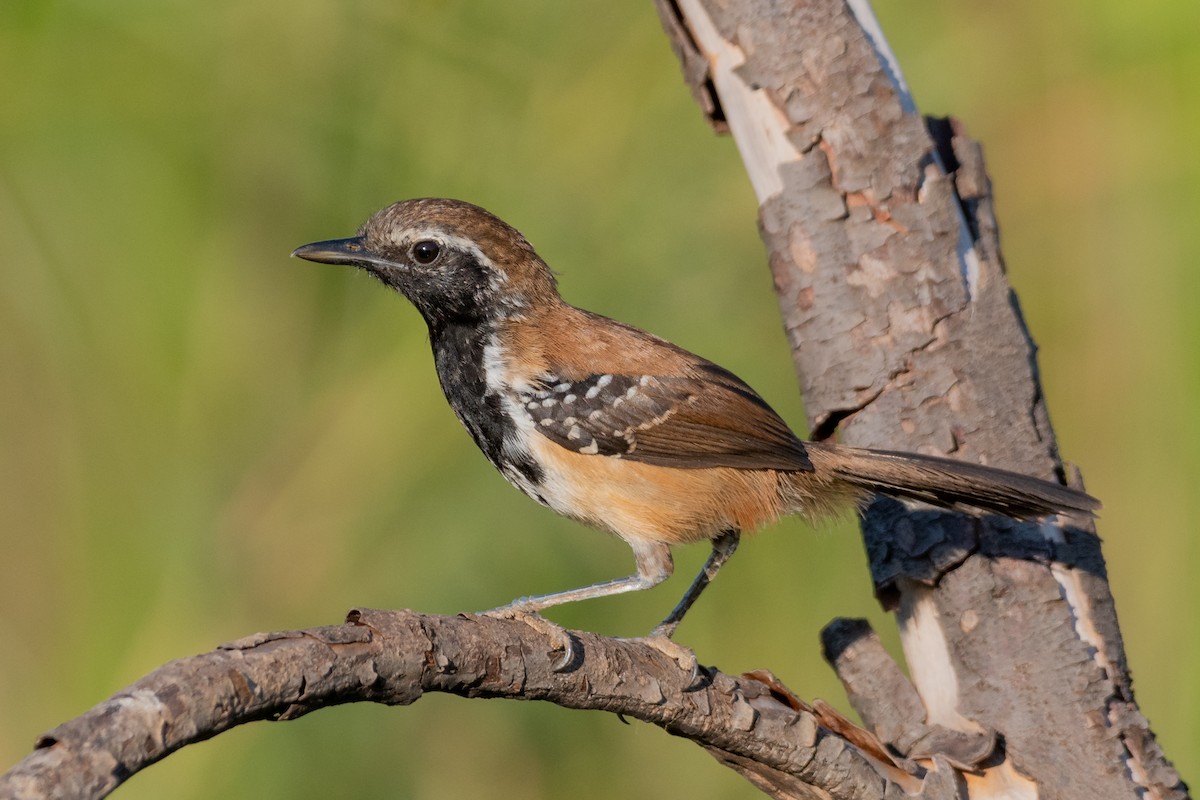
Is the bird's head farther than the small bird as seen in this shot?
Yes

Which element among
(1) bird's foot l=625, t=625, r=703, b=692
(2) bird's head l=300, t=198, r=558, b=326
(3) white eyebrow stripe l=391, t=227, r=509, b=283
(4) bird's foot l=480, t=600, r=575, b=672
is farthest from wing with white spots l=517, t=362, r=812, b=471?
(4) bird's foot l=480, t=600, r=575, b=672

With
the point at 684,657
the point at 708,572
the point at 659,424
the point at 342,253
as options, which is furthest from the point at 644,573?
the point at 342,253

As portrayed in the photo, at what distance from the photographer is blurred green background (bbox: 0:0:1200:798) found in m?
4.27

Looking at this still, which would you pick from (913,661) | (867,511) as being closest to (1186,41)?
(867,511)

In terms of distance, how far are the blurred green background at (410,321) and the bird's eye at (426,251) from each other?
57 cm

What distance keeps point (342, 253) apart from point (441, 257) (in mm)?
315

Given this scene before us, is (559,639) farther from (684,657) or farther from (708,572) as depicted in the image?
(708,572)

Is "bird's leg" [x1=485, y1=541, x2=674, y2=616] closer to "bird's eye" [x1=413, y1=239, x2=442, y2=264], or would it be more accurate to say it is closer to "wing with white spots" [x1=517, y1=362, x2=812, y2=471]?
"wing with white spots" [x1=517, y1=362, x2=812, y2=471]

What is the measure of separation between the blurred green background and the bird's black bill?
0.64 meters

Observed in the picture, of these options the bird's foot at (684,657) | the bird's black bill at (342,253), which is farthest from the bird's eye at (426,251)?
the bird's foot at (684,657)

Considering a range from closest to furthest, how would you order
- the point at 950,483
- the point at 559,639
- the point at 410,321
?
the point at 559,639 < the point at 950,483 < the point at 410,321

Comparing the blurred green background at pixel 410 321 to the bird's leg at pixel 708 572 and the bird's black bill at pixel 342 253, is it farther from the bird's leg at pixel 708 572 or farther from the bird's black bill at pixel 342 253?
the bird's black bill at pixel 342 253

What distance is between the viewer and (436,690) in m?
2.65

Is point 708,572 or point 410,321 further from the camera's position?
point 410,321
